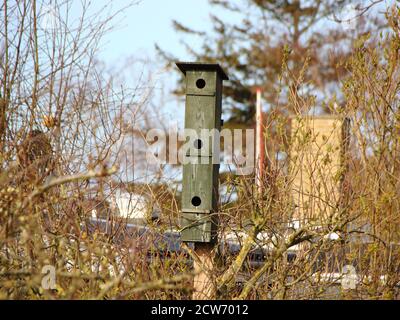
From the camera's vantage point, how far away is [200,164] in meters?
6.46

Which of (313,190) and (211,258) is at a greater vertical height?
(313,190)

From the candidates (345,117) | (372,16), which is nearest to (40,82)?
(345,117)

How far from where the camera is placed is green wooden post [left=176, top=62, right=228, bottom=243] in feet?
20.6

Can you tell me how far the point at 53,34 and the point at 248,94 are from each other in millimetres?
20135

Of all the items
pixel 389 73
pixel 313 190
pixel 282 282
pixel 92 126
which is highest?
pixel 389 73

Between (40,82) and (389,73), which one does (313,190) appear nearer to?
(389,73)

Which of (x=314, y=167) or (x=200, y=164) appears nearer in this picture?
(x=200, y=164)

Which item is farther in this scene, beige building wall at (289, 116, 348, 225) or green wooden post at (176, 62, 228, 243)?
green wooden post at (176, 62, 228, 243)

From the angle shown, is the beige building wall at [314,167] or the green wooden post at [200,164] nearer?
the beige building wall at [314,167]

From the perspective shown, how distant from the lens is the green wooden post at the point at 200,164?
20.6 feet

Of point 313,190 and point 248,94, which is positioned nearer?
point 313,190

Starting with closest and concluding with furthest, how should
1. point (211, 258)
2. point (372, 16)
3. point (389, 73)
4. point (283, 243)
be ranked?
1. point (283, 243)
2. point (211, 258)
3. point (389, 73)
4. point (372, 16)

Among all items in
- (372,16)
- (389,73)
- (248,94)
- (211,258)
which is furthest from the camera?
(248,94)

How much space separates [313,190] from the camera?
Result: 6.91 m
